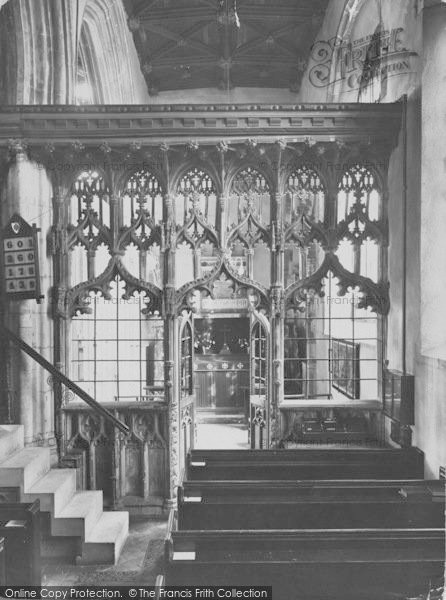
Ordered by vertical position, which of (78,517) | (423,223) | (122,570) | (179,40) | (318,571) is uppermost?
(179,40)

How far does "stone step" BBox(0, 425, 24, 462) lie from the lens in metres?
6.21

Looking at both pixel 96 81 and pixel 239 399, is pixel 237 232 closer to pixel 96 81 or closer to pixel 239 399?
pixel 96 81

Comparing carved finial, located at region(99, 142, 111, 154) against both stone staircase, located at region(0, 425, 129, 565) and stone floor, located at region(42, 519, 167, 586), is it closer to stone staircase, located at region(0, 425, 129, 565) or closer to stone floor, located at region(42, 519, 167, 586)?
stone staircase, located at region(0, 425, 129, 565)

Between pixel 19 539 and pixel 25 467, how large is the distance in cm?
180

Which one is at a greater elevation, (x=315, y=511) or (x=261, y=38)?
(x=261, y=38)

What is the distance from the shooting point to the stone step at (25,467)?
5.80m

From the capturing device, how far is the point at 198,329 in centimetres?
1512

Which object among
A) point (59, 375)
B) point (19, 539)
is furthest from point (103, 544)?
point (59, 375)

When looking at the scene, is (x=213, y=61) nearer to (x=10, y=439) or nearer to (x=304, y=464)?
(x=10, y=439)

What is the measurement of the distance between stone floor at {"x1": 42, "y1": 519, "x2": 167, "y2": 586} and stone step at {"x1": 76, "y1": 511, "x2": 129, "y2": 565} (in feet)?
0.24

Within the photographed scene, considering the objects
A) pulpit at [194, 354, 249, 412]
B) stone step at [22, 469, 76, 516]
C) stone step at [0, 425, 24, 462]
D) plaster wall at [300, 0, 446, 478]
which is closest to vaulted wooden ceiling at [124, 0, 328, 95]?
plaster wall at [300, 0, 446, 478]

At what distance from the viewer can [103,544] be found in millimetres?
5801

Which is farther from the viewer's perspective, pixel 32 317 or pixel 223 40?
pixel 223 40

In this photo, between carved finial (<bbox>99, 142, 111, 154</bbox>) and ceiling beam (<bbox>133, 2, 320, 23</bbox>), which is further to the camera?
ceiling beam (<bbox>133, 2, 320, 23</bbox>)
